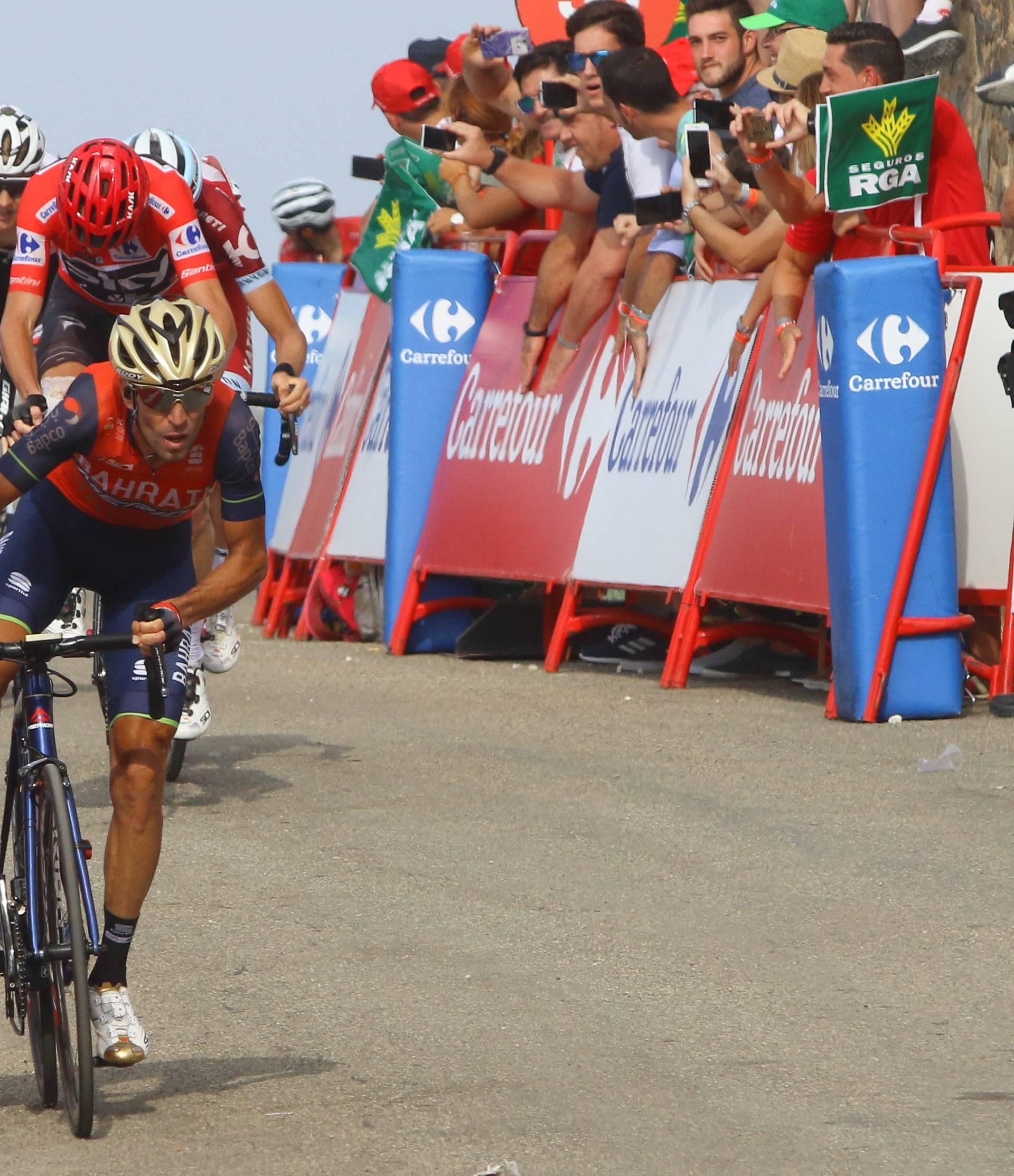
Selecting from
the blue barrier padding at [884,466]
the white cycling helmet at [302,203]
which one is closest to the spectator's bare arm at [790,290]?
the blue barrier padding at [884,466]

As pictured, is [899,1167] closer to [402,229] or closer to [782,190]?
[782,190]

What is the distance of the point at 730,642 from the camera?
1091cm

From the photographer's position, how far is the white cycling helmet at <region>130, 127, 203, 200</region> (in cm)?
831

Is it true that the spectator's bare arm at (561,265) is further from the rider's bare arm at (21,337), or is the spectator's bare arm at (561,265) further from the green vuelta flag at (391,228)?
the rider's bare arm at (21,337)

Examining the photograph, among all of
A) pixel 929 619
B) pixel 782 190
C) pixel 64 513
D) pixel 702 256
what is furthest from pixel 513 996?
pixel 702 256

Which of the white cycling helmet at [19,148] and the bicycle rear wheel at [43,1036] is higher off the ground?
the white cycling helmet at [19,148]

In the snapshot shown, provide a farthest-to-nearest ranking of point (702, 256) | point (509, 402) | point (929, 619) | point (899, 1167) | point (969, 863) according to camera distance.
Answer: point (509, 402) < point (702, 256) < point (929, 619) < point (969, 863) < point (899, 1167)

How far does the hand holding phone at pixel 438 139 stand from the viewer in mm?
10750

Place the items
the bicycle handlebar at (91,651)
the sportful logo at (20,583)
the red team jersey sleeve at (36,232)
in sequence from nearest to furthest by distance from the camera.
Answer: the bicycle handlebar at (91,651)
the sportful logo at (20,583)
the red team jersey sleeve at (36,232)

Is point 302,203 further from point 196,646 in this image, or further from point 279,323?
point 196,646

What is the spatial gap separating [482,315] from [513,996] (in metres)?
7.54

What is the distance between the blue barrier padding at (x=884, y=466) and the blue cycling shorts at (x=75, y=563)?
4.16m

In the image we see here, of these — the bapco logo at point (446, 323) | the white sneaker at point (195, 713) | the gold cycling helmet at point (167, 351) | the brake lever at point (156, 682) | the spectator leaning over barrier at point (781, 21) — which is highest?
the spectator leaning over barrier at point (781, 21)

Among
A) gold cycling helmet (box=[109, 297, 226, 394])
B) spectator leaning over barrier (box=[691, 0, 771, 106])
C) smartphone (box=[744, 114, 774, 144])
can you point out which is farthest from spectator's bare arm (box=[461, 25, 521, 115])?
gold cycling helmet (box=[109, 297, 226, 394])
